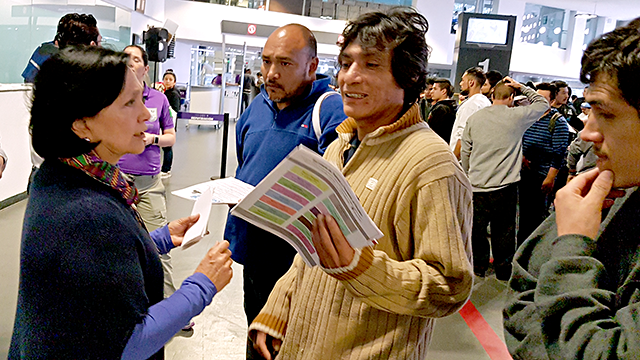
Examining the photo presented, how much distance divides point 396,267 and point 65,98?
89cm

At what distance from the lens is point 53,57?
3.78 feet

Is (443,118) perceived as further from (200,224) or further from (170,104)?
(170,104)

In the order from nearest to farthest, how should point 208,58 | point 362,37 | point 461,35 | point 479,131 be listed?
point 362,37, point 479,131, point 461,35, point 208,58

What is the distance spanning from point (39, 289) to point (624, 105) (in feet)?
3.98

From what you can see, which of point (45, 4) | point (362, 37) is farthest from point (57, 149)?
point (45, 4)

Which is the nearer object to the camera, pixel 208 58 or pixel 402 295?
pixel 402 295

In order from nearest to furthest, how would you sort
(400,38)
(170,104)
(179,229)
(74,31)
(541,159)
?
(400,38)
(179,229)
(74,31)
(541,159)
(170,104)

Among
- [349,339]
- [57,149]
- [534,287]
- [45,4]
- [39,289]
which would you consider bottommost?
[349,339]

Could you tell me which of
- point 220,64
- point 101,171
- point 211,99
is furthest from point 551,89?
point 220,64

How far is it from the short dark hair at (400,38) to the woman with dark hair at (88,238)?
0.66 metres

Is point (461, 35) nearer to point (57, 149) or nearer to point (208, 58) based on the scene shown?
point (57, 149)

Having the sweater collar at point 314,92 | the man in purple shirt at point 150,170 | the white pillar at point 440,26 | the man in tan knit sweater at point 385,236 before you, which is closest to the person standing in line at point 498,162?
the sweater collar at point 314,92

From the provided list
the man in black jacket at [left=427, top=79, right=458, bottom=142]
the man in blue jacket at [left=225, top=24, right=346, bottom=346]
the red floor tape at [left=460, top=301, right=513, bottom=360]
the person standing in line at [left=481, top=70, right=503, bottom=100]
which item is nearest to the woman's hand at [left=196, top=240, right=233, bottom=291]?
the man in blue jacket at [left=225, top=24, right=346, bottom=346]

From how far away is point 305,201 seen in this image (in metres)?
0.99
